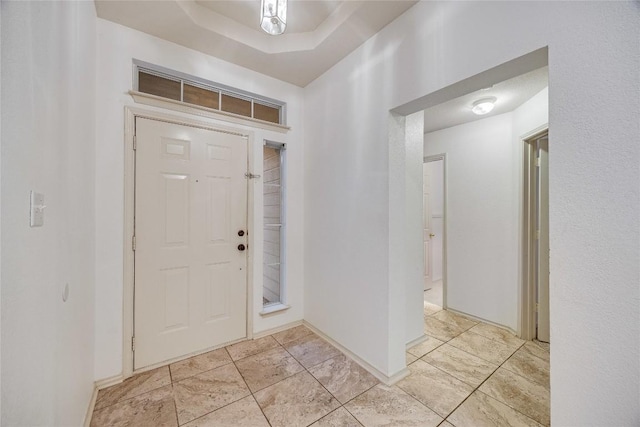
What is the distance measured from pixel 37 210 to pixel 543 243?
11.9 feet

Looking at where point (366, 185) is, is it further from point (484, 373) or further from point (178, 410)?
point (178, 410)

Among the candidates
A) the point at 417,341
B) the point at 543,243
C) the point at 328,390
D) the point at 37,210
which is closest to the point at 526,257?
the point at 543,243

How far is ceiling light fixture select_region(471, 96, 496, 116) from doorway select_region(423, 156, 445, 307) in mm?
1547

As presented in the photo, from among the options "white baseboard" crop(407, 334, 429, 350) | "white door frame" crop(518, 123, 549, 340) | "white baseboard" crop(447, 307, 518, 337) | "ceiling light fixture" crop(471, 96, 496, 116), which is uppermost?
"ceiling light fixture" crop(471, 96, 496, 116)

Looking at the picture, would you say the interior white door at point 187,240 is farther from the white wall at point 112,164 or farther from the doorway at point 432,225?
the doorway at point 432,225

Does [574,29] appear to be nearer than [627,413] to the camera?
No

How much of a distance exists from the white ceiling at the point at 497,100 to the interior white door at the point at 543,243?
1.60 feet

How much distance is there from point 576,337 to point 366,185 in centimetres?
145

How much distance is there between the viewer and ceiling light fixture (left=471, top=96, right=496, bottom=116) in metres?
2.42

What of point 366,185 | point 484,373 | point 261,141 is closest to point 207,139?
point 261,141

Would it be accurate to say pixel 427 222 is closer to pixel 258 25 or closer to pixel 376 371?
pixel 376 371

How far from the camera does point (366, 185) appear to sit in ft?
6.77

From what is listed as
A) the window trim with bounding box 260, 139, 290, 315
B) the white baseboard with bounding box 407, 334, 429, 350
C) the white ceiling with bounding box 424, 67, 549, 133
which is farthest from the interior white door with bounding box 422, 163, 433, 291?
the window trim with bounding box 260, 139, 290, 315

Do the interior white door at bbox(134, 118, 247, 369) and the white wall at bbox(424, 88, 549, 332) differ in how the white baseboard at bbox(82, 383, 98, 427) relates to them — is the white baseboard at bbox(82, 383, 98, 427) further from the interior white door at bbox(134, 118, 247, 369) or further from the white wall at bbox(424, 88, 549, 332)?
the white wall at bbox(424, 88, 549, 332)
